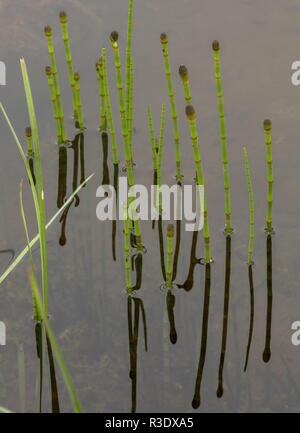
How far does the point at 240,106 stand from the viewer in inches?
117

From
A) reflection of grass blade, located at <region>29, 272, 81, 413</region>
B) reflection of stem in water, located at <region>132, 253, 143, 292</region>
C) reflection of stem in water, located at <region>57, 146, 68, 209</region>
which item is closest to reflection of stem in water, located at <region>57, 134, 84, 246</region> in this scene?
reflection of stem in water, located at <region>57, 146, 68, 209</region>

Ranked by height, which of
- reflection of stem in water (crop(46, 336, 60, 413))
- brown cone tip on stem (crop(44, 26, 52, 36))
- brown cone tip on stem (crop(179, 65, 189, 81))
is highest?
brown cone tip on stem (crop(44, 26, 52, 36))

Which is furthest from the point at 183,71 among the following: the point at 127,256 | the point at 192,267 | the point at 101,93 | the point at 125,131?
the point at 101,93

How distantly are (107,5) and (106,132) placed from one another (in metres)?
0.87

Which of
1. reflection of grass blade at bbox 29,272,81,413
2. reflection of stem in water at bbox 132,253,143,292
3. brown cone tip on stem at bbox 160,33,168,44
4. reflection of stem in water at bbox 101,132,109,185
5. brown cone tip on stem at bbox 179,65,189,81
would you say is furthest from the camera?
reflection of stem in water at bbox 101,132,109,185

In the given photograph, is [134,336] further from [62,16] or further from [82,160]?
[62,16]

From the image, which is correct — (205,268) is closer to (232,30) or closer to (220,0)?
(232,30)

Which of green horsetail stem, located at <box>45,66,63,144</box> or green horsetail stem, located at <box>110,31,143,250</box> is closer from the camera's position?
green horsetail stem, located at <box>110,31,143,250</box>

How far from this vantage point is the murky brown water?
2102 mm

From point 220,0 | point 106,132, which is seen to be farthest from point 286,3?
point 106,132

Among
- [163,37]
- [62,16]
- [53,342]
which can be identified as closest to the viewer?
[53,342]

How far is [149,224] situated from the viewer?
2.54m

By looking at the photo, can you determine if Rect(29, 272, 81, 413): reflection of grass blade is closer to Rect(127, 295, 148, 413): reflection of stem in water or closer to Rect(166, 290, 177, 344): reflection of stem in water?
Rect(127, 295, 148, 413): reflection of stem in water

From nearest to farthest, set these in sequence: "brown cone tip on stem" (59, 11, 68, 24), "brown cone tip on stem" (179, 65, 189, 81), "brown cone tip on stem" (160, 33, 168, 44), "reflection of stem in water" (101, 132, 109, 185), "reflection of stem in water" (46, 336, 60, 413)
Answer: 1. "brown cone tip on stem" (179, 65, 189, 81)
2. "reflection of stem in water" (46, 336, 60, 413)
3. "brown cone tip on stem" (160, 33, 168, 44)
4. "brown cone tip on stem" (59, 11, 68, 24)
5. "reflection of stem in water" (101, 132, 109, 185)
